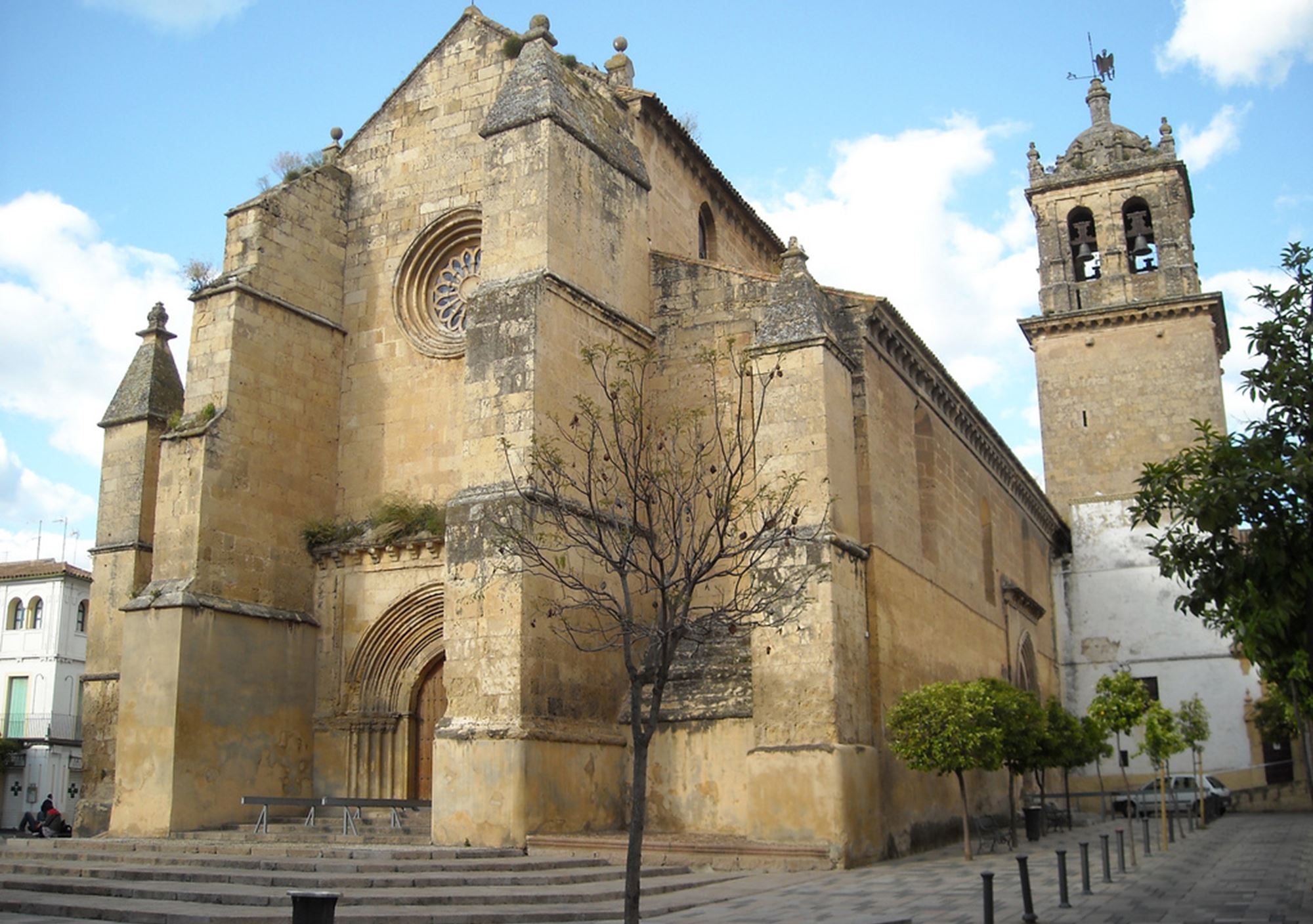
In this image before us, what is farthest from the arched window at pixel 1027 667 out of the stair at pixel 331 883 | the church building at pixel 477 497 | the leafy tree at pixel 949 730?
the stair at pixel 331 883

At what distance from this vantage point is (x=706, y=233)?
72.4 ft

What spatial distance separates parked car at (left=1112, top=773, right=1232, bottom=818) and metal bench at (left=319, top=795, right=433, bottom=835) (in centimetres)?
1679

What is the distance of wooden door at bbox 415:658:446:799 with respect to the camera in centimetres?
1812

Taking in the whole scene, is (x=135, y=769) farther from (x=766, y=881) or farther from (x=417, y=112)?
(x=417, y=112)

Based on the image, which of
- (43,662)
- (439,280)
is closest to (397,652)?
(439,280)

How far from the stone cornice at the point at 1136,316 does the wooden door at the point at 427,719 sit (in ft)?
74.9

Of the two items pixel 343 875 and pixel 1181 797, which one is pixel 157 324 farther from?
pixel 1181 797

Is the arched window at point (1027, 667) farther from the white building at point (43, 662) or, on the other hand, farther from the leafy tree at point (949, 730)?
the white building at point (43, 662)

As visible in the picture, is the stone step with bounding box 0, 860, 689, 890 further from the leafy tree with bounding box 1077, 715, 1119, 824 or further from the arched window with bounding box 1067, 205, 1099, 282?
the arched window with bounding box 1067, 205, 1099, 282

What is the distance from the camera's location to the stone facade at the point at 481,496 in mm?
15359

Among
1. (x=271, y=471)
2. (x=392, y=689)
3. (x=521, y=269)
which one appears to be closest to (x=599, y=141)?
(x=521, y=269)

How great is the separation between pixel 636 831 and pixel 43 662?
35.4 m

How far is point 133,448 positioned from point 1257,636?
63.4ft

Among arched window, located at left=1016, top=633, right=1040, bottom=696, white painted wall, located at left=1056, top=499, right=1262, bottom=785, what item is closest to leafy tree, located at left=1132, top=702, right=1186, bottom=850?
arched window, located at left=1016, top=633, right=1040, bottom=696
